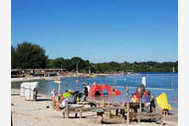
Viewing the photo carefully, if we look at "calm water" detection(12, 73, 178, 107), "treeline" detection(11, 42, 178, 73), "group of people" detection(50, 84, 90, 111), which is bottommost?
"calm water" detection(12, 73, 178, 107)

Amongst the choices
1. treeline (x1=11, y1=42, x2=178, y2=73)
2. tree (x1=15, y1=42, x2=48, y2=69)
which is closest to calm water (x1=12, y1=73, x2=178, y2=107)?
treeline (x1=11, y1=42, x2=178, y2=73)

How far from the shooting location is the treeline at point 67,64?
76.4 metres

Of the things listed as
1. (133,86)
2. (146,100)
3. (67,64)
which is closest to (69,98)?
(146,100)

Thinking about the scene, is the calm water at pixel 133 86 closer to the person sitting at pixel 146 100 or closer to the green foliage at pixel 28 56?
the person sitting at pixel 146 100

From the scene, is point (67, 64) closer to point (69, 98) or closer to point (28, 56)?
point (28, 56)

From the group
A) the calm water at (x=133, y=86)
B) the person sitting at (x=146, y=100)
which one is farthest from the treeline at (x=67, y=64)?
the person sitting at (x=146, y=100)

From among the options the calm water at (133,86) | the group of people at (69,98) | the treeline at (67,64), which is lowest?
the calm water at (133,86)

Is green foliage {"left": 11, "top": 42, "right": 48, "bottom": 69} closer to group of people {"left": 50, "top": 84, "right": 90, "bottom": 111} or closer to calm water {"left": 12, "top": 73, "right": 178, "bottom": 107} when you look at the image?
calm water {"left": 12, "top": 73, "right": 178, "bottom": 107}

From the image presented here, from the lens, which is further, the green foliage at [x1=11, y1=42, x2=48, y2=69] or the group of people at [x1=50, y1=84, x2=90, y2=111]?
the green foliage at [x1=11, y1=42, x2=48, y2=69]

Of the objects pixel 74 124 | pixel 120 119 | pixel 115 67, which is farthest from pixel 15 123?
pixel 115 67

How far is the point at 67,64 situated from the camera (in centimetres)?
11662

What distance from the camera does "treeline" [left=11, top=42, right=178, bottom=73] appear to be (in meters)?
76.4

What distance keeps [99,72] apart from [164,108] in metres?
127
